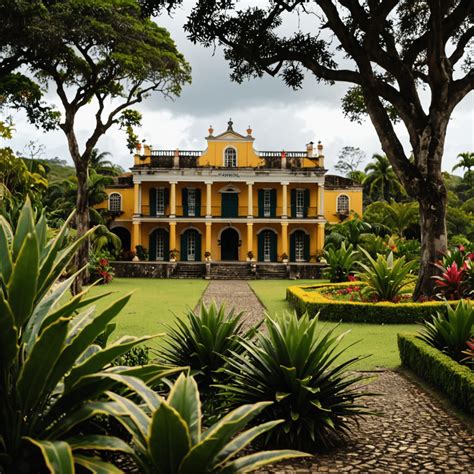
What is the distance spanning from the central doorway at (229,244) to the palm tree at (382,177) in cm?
1245

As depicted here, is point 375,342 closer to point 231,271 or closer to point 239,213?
point 231,271

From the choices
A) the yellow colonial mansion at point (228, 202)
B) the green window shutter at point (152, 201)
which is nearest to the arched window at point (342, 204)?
the yellow colonial mansion at point (228, 202)

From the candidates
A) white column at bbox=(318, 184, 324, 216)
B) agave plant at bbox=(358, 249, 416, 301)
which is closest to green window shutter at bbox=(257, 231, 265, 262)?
white column at bbox=(318, 184, 324, 216)

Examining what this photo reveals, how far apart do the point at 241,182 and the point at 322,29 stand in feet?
59.3

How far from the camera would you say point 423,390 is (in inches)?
218

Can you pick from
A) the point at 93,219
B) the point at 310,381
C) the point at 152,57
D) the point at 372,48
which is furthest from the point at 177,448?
the point at 93,219

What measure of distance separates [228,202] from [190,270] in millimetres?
5631

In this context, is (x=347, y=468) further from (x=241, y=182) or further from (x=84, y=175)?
(x=241, y=182)

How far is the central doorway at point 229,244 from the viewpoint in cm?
3039

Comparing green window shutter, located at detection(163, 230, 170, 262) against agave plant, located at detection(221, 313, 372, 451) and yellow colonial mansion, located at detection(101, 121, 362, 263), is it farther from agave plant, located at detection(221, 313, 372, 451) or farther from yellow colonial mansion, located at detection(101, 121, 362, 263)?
agave plant, located at detection(221, 313, 372, 451)

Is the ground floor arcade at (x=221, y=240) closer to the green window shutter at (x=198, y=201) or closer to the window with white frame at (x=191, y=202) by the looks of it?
the window with white frame at (x=191, y=202)

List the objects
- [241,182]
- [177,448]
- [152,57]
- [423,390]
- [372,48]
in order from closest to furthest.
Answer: [177,448] < [423,390] < [372,48] < [152,57] < [241,182]

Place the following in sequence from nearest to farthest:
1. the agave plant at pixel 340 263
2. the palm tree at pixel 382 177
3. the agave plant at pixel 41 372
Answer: the agave plant at pixel 41 372, the agave plant at pixel 340 263, the palm tree at pixel 382 177

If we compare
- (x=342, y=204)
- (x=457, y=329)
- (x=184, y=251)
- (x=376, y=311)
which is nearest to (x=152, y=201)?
(x=184, y=251)
